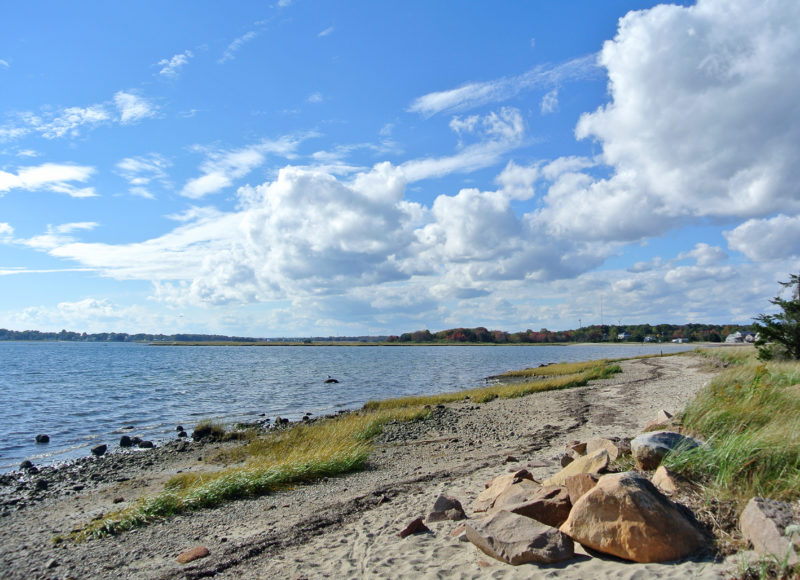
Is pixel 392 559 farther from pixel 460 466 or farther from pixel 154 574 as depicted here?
pixel 460 466

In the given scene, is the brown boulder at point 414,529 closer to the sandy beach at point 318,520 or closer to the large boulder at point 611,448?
the sandy beach at point 318,520

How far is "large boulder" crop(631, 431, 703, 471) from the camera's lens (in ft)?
26.3

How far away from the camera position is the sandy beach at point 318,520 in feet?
22.6

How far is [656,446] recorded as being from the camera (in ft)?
26.7

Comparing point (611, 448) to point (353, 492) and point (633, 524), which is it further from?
point (353, 492)

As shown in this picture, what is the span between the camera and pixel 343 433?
1928 cm

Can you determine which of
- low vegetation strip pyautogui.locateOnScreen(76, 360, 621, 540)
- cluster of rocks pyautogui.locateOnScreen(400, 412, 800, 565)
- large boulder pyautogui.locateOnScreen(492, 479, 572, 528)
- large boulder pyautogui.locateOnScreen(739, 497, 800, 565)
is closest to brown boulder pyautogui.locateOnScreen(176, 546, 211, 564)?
low vegetation strip pyautogui.locateOnScreen(76, 360, 621, 540)

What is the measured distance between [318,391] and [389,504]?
1380 inches

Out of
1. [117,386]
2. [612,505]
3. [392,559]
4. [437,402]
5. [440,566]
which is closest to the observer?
[612,505]

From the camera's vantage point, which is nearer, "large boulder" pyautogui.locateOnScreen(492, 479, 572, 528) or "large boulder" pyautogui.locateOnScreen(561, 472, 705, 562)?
"large boulder" pyautogui.locateOnScreen(561, 472, 705, 562)

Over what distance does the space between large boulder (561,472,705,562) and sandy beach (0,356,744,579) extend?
0.16 m

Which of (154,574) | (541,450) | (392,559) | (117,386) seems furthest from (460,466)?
(117,386)

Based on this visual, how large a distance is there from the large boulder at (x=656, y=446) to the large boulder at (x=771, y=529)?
7.32ft

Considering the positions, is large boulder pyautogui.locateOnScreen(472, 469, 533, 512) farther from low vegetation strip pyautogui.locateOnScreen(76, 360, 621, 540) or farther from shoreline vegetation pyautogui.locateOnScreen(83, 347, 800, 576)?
low vegetation strip pyautogui.locateOnScreen(76, 360, 621, 540)
